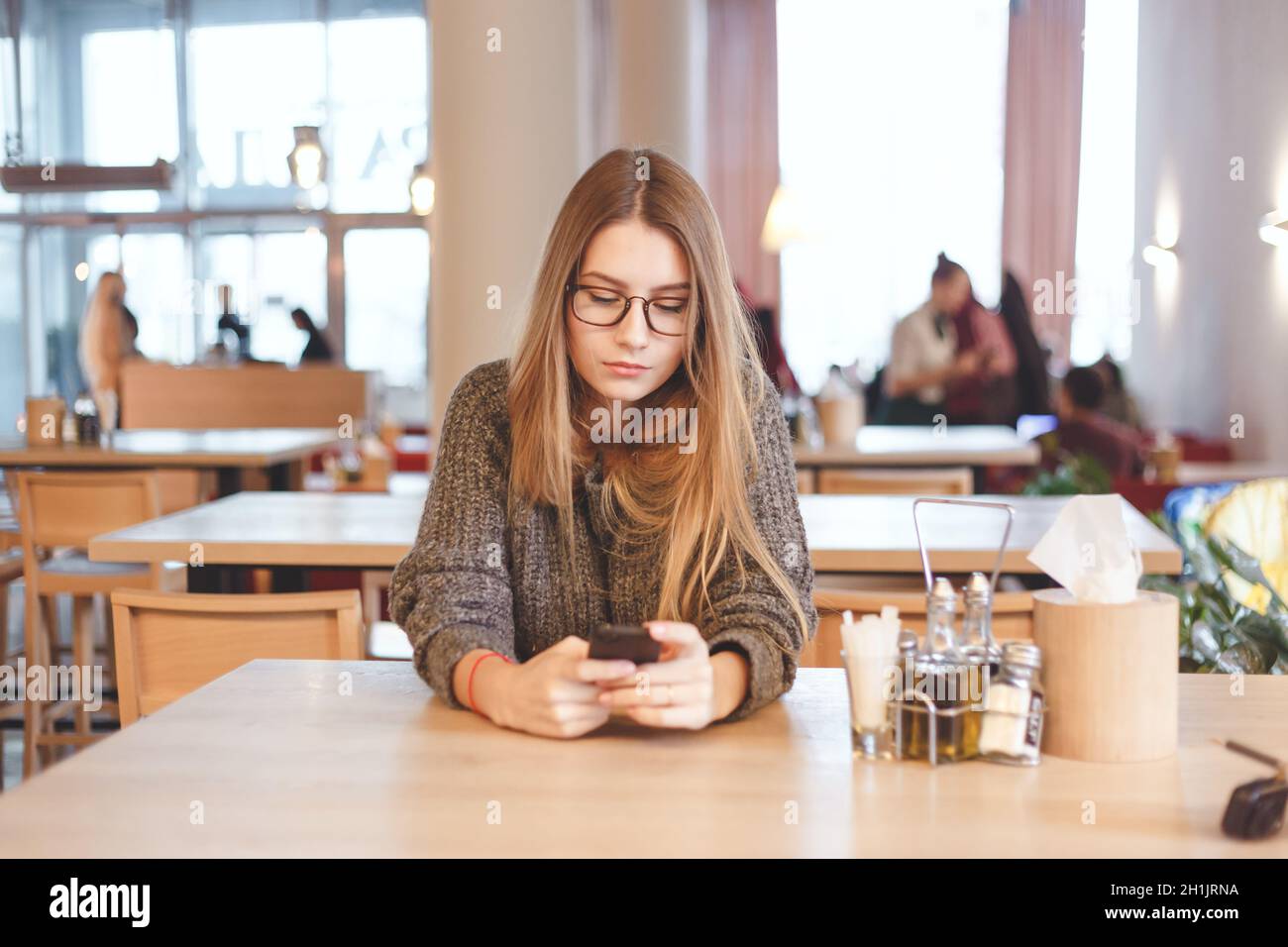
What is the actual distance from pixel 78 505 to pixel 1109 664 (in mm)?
3004

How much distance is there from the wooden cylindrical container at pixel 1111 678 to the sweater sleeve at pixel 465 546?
0.53m

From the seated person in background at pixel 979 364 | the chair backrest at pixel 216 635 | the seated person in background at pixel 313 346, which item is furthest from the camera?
the seated person in background at pixel 313 346

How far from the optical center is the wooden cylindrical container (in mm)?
1080

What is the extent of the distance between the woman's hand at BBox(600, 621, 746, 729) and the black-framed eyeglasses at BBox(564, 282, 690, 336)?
0.37 meters

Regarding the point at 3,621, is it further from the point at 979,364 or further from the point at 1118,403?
the point at 1118,403

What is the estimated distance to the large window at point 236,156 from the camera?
35.4ft

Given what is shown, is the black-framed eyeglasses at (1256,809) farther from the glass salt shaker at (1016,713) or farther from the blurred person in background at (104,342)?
the blurred person in background at (104,342)

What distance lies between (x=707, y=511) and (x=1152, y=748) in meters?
0.50

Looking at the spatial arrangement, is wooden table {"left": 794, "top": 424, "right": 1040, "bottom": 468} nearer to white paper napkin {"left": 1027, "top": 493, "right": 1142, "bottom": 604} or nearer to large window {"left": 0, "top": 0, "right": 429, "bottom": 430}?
white paper napkin {"left": 1027, "top": 493, "right": 1142, "bottom": 604}

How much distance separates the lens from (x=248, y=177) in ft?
35.7

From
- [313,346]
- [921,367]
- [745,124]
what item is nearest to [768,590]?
[921,367]

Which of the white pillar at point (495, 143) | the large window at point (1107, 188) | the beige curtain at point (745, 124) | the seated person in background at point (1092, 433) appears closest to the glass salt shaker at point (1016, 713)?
the white pillar at point (495, 143)

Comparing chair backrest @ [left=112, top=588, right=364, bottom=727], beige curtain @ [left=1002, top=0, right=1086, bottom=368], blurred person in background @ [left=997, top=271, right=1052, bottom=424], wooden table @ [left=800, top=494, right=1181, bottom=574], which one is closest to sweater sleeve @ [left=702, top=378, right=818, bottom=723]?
chair backrest @ [left=112, top=588, right=364, bottom=727]

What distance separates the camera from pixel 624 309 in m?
1.39
